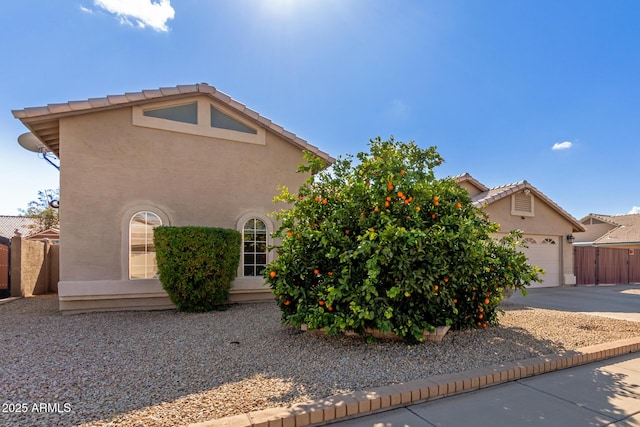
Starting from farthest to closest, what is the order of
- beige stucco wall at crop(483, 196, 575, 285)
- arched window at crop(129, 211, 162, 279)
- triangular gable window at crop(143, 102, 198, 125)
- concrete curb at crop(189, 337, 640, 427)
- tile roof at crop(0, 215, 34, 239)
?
tile roof at crop(0, 215, 34, 239) < beige stucco wall at crop(483, 196, 575, 285) < triangular gable window at crop(143, 102, 198, 125) < arched window at crop(129, 211, 162, 279) < concrete curb at crop(189, 337, 640, 427)

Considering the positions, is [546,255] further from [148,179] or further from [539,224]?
[148,179]

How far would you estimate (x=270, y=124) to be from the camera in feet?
33.4

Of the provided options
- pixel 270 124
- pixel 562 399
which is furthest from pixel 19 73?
pixel 562 399

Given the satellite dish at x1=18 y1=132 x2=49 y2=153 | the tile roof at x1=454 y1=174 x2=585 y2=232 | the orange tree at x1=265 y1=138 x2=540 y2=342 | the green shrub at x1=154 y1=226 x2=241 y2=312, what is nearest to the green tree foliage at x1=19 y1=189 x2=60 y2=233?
the satellite dish at x1=18 y1=132 x2=49 y2=153

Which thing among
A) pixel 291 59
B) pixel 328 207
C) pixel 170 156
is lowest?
pixel 328 207

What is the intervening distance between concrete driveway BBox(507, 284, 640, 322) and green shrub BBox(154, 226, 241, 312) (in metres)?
8.92

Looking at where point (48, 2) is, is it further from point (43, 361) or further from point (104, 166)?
point (43, 361)

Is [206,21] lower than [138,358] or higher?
higher

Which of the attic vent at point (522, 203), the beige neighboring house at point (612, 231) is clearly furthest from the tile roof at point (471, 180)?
the beige neighboring house at point (612, 231)

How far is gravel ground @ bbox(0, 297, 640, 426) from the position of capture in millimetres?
3506

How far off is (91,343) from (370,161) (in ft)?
18.9

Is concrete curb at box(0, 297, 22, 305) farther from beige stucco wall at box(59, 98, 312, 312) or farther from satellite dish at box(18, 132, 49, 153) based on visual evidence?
satellite dish at box(18, 132, 49, 153)

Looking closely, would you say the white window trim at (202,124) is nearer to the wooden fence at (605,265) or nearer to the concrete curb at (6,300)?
the concrete curb at (6,300)

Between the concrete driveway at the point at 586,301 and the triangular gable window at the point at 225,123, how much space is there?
388 inches
